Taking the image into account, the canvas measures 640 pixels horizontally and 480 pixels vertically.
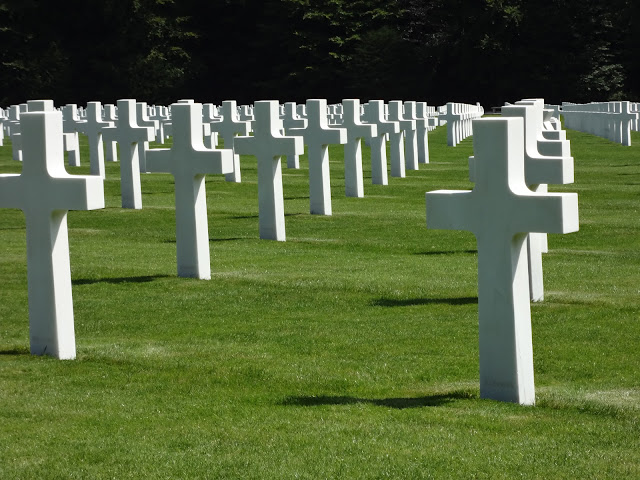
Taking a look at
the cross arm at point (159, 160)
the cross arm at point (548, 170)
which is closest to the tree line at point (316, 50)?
the cross arm at point (159, 160)

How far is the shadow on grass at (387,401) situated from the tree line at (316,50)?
210 ft

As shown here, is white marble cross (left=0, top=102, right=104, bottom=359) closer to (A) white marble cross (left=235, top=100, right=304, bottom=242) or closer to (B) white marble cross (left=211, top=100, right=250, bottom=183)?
(A) white marble cross (left=235, top=100, right=304, bottom=242)

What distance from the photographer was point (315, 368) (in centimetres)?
811

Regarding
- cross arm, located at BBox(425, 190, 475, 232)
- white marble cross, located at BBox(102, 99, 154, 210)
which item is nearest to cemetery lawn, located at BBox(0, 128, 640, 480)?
cross arm, located at BBox(425, 190, 475, 232)

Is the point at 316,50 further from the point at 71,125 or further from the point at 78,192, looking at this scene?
the point at 78,192

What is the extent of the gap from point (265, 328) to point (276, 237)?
5.49 meters

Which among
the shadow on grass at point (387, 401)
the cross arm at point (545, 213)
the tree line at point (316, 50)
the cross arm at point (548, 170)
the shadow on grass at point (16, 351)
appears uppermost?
the tree line at point (316, 50)

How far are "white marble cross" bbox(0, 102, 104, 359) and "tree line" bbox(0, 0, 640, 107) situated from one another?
6219cm

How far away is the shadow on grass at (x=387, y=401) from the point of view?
714 centimetres

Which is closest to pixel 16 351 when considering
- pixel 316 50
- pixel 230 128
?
pixel 230 128

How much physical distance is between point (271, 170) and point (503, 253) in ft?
26.8

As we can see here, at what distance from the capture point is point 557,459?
19.9ft

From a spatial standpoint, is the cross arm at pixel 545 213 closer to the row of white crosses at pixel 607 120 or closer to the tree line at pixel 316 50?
the row of white crosses at pixel 607 120

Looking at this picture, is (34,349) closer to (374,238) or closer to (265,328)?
(265,328)
